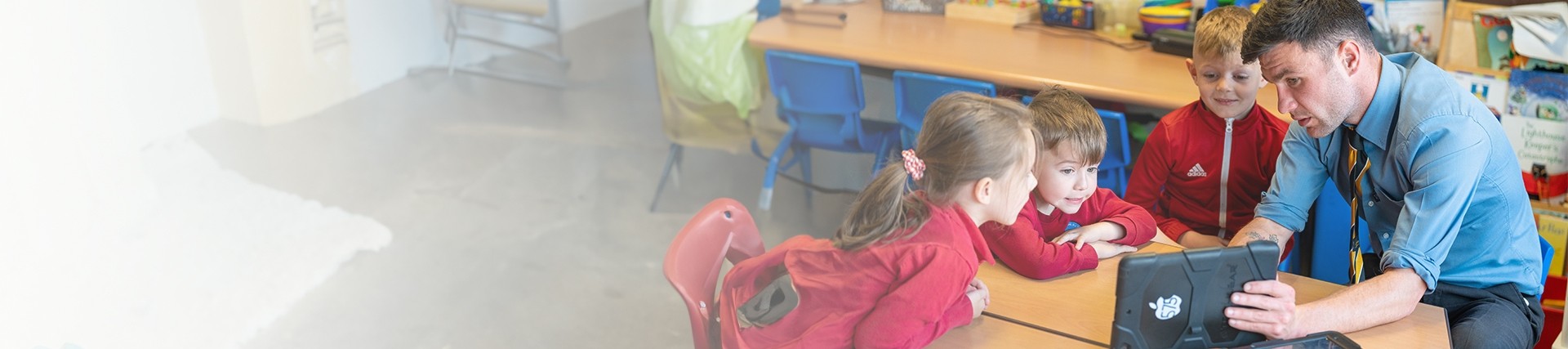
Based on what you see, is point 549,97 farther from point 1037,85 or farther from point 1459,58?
point 1459,58

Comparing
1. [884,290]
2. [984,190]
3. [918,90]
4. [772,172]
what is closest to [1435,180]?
[984,190]

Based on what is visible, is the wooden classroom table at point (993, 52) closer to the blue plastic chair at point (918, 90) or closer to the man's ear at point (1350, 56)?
the blue plastic chair at point (918, 90)

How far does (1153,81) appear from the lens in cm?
253

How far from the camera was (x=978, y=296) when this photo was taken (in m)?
1.47

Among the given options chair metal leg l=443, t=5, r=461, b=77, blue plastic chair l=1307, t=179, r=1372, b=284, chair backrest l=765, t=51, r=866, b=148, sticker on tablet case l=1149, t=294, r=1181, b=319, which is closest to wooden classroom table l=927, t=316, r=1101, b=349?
sticker on tablet case l=1149, t=294, r=1181, b=319

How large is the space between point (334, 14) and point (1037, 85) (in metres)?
1.56

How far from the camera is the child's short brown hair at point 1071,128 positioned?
1.67 m

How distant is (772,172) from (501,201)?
2.52 ft

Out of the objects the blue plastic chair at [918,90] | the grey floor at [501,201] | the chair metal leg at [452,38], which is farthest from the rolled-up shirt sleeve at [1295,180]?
the chair metal leg at [452,38]

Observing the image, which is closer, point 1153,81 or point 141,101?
point 141,101

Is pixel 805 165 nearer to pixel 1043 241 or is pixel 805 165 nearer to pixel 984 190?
pixel 1043 241

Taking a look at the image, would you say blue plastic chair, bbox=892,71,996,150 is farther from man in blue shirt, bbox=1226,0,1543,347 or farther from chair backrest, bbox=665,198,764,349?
man in blue shirt, bbox=1226,0,1543,347

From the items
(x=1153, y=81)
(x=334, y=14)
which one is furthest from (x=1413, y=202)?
(x=334, y=14)

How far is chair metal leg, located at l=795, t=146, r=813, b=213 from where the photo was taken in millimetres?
3217
